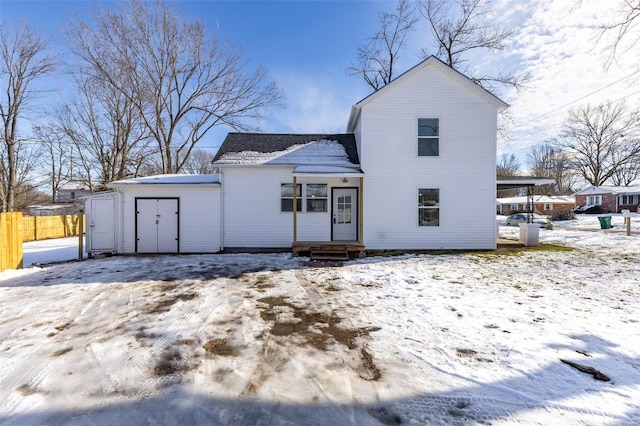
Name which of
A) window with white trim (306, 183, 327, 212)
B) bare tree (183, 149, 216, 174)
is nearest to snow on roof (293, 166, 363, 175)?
window with white trim (306, 183, 327, 212)

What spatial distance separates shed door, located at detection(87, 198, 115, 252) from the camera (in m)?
9.90

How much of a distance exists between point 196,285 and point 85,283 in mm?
2585

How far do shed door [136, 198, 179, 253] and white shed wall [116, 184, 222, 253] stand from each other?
0.54ft

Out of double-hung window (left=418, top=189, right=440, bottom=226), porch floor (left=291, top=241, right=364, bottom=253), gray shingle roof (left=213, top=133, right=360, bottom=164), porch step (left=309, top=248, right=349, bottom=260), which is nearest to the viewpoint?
porch step (left=309, top=248, right=349, bottom=260)

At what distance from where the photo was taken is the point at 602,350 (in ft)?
10.4

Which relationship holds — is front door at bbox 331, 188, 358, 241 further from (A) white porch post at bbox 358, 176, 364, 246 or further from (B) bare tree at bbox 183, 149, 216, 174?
(B) bare tree at bbox 183, 149, 216, 174

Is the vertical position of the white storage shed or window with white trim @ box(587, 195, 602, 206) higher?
window with white trim @ box(587, 195, 602, 206)


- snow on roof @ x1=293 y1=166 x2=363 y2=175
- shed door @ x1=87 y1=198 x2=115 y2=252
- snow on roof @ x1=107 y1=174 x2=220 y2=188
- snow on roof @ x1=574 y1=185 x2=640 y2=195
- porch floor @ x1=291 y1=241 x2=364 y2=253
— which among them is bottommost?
porch floor @ x1=291 y1=241 x2=364 y2=253

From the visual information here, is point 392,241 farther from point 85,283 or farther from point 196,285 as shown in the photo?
point 85,283

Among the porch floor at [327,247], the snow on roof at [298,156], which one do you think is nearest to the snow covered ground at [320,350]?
the porch floor at [327,247]

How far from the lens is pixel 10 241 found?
7176 millimetres

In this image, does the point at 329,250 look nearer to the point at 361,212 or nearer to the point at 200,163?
the point at 361,212

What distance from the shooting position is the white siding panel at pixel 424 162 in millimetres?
10102

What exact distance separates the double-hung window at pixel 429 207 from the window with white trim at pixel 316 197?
3.51 meters
